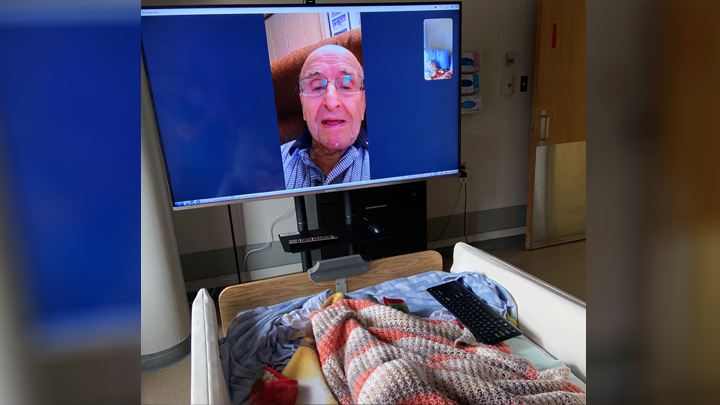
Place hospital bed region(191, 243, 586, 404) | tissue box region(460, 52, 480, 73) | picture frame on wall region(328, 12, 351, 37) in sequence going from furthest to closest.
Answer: tissue box region(460, 52, 480, 73) < picture frame on wall region(328, 12, 351, 37) < hospital bed region(191, 243, 586, 404)

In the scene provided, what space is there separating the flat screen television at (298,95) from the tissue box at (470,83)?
148 centimetres

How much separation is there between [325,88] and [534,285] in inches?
46.2

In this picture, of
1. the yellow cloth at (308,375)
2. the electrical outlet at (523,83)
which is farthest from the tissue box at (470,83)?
the yellow cloth at (308,375)

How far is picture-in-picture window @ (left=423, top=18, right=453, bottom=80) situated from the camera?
1.97 m

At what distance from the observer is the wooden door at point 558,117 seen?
3.46m

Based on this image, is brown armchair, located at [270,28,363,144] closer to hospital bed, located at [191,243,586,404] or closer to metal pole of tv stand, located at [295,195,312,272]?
metal pole of tv stand, located at [295,195,312,272]

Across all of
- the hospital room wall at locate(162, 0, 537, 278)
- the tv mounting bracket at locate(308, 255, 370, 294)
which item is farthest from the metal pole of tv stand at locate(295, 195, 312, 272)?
the hospital room wall at locate(162, 0, 537, 278)

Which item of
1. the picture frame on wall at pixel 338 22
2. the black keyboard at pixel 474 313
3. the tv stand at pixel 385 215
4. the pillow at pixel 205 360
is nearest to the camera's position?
the pillow at pixel 205 360

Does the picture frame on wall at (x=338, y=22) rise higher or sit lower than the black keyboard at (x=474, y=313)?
higher

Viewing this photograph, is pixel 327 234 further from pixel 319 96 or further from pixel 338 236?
pixel 319 96

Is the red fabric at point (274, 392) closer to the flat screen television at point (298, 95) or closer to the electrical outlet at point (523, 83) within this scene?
the flat screen television at point (298, 95)

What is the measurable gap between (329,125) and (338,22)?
0.44 metres
